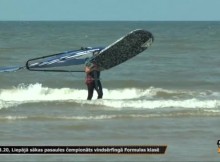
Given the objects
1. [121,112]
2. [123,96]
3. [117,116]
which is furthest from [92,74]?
[123,96]

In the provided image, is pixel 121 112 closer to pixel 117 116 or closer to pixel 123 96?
pixel 117 116

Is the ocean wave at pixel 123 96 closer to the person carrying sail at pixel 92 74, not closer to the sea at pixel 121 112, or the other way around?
the sea at pixel 121 112

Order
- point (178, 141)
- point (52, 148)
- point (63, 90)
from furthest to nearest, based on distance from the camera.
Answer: point (63, 90) < point (178, 141) < point (52, 148)

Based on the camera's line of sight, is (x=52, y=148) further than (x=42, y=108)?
No

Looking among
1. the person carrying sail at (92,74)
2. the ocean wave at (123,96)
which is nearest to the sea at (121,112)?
the ocean wave at (123,96)

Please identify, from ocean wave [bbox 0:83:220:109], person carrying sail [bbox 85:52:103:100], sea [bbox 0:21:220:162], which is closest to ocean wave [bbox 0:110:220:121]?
sea [bbox 0:21:220:162]

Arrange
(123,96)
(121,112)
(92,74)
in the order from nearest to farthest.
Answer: (121,112) < (92,74) < (123,96)

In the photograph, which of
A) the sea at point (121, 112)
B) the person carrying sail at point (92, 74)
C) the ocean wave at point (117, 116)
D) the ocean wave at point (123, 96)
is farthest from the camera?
the ocean wave at point (123, 96)

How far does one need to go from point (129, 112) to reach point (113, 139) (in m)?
3.75

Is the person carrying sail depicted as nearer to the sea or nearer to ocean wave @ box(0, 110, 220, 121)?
the sea

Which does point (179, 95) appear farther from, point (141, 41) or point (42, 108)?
point (42, 108)

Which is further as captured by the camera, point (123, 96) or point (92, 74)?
point (123, 96)

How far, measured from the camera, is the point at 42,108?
689 inches

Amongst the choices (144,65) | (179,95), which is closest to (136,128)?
(179,95)
